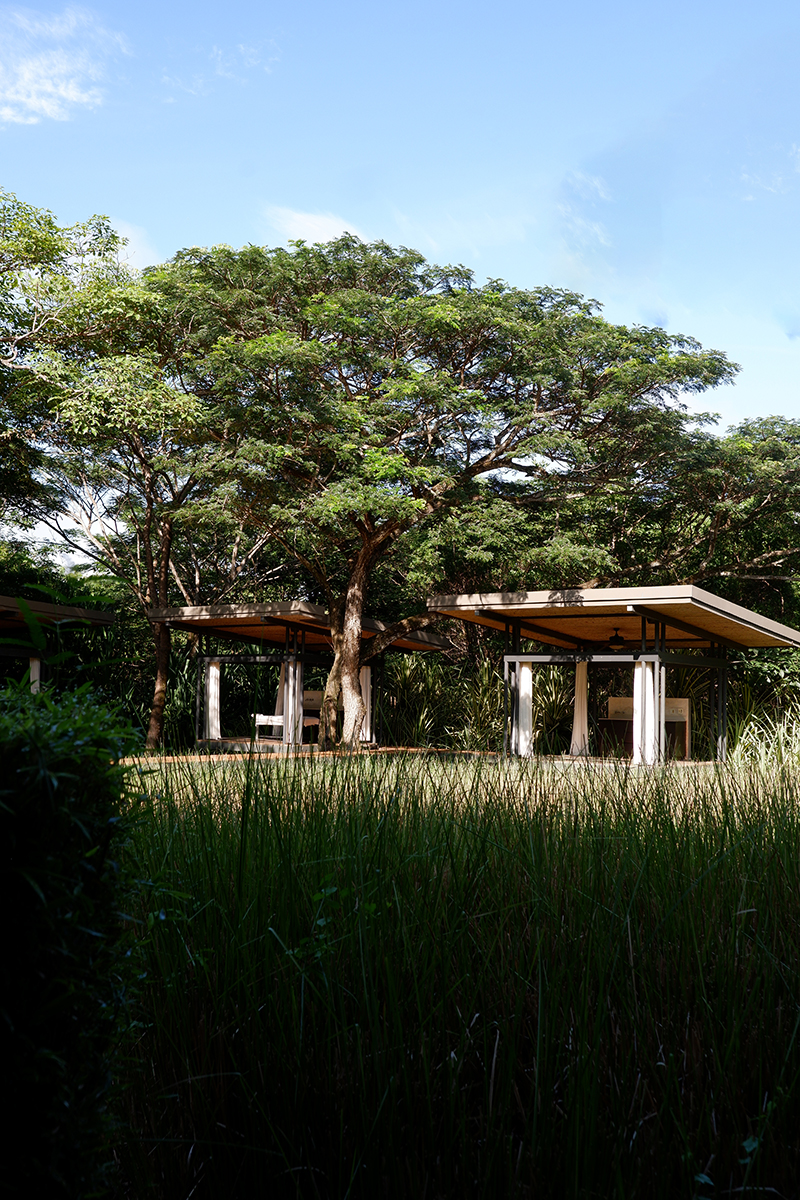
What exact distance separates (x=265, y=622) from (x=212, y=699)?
4.92 ft

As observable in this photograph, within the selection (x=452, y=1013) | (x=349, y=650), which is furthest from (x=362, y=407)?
(x=452, y=1013)

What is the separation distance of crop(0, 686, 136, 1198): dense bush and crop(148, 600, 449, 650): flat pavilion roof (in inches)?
481

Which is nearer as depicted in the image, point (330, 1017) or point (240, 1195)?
point (240, 1195)

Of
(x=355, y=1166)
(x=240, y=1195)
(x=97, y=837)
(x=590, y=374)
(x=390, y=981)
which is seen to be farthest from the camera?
(x=590, y=374)

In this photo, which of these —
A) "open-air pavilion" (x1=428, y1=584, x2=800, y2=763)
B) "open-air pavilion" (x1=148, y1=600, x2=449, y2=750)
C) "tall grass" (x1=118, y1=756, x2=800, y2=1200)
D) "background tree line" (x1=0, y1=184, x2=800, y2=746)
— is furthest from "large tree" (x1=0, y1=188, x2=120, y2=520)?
"tall grass" (x1=118, y1=756, x2=800, y2=1200)

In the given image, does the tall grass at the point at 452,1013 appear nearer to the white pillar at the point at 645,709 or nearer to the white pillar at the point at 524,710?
the white pillar at the point at 645,709

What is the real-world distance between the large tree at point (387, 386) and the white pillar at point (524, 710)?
220 cm

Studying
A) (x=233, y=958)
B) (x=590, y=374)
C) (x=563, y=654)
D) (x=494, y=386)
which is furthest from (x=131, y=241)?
(x=233, y=958)

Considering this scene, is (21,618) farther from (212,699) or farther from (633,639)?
(633,639)

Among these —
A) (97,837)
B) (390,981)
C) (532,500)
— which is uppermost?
(532,500)

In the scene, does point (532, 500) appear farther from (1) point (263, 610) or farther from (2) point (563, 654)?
(1) point (263, 610)

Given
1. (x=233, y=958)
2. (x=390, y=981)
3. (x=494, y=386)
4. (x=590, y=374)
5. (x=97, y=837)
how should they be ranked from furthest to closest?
1. (x=494, y=386)
2. (x=590, y=374)
3. (x=233, y=958)
4. (x=390, y=981)
5. (x=97, y=837)

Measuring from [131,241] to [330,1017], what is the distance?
48.2 feet

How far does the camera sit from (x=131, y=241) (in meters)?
14.4
